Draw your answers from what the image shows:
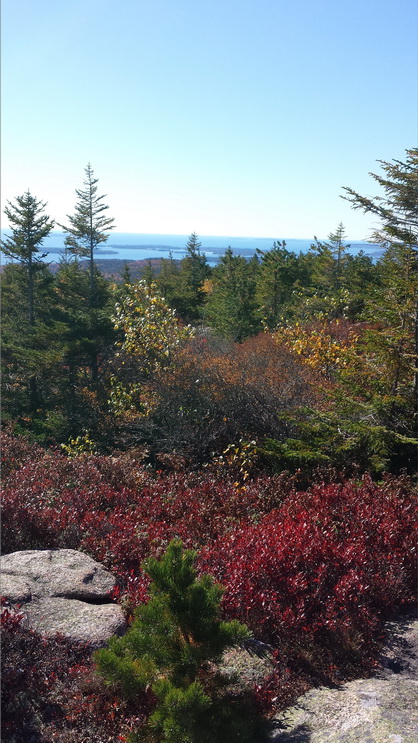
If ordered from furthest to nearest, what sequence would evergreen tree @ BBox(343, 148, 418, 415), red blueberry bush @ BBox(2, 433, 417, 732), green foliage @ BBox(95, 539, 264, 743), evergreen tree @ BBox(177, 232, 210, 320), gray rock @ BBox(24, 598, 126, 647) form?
1. evergreen tree @ BBox(177, 232, 210, 320)
2. evergreen tree @ BBox(343, 148, 418, 415)
3. red blueberry bush @ BBox(2, 433, 417, 732)
4. gray rock @ BBox(24, 598, 126, 647)
5. green foliage @ BBox(95, 539, 264, 743)

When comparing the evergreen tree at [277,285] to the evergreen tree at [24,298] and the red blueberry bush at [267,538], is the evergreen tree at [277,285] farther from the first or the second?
the red blueberry bush at [267,538]

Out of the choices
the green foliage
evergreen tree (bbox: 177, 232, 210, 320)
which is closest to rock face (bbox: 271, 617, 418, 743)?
the green foliage

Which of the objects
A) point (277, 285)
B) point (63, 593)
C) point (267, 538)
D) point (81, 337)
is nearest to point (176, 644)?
point (63, 593)

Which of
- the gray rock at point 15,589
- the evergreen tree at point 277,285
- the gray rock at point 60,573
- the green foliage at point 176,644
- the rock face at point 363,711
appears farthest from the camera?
the evergreen tree at point 277,285

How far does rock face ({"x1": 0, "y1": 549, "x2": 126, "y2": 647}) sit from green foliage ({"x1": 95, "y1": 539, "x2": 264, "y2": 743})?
1.02 m

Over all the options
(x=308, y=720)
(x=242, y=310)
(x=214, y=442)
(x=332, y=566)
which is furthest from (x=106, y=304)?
(x=308, y=720)

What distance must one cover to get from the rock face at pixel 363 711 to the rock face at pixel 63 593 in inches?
60.2

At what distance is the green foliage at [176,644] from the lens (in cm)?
322

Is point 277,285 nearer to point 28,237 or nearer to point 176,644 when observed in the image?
point 28,237

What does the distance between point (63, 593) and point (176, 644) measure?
6.52ft

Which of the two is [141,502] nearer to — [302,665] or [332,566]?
[332,566]

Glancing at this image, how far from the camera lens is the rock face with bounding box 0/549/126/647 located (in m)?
4.42

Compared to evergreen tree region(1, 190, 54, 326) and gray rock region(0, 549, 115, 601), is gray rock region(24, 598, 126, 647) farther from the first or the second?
evergreen tree region(1, 190, 54, 326)

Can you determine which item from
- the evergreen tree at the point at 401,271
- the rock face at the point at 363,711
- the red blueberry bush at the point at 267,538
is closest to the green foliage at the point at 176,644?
the rock face at the point at 363,711
